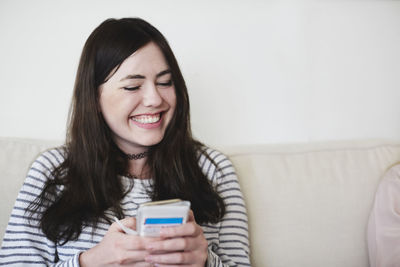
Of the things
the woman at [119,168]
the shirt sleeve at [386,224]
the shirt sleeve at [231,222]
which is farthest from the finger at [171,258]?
the shirt sleeve at [386,224]

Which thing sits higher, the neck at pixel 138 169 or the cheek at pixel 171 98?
the cheek at pixel 171 98

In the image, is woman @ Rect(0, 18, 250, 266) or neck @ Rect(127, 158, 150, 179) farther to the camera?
neck @ Rect(127, 158, 150, 179)

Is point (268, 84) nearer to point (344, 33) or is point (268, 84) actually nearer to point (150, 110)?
point (344, 33)

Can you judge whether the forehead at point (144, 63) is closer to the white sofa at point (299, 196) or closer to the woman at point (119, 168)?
the woman at point (119, 168)

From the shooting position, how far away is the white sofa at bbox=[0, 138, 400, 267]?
1.14 m

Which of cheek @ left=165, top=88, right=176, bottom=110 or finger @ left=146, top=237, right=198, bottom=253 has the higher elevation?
cheek @ left=165, top=88, right=176, bottom=110

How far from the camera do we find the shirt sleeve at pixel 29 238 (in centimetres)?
93

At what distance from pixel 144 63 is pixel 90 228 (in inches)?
18.6

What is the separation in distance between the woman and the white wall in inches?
12.9

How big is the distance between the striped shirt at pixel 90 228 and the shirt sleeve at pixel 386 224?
0.41 metres

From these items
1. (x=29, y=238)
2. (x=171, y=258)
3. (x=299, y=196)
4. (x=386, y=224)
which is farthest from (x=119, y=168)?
(x=386, y=224)

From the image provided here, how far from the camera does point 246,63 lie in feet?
4.79

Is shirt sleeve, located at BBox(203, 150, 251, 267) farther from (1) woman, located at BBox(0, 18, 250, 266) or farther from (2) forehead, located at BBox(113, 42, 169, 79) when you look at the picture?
(2) forehead, located at BBox(113, 42, 169, 79)

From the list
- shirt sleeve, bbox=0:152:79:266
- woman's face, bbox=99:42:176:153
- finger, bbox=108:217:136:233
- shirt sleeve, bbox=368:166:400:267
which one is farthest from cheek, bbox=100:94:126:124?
shirt sleeve, bbox=368:166:400:267
